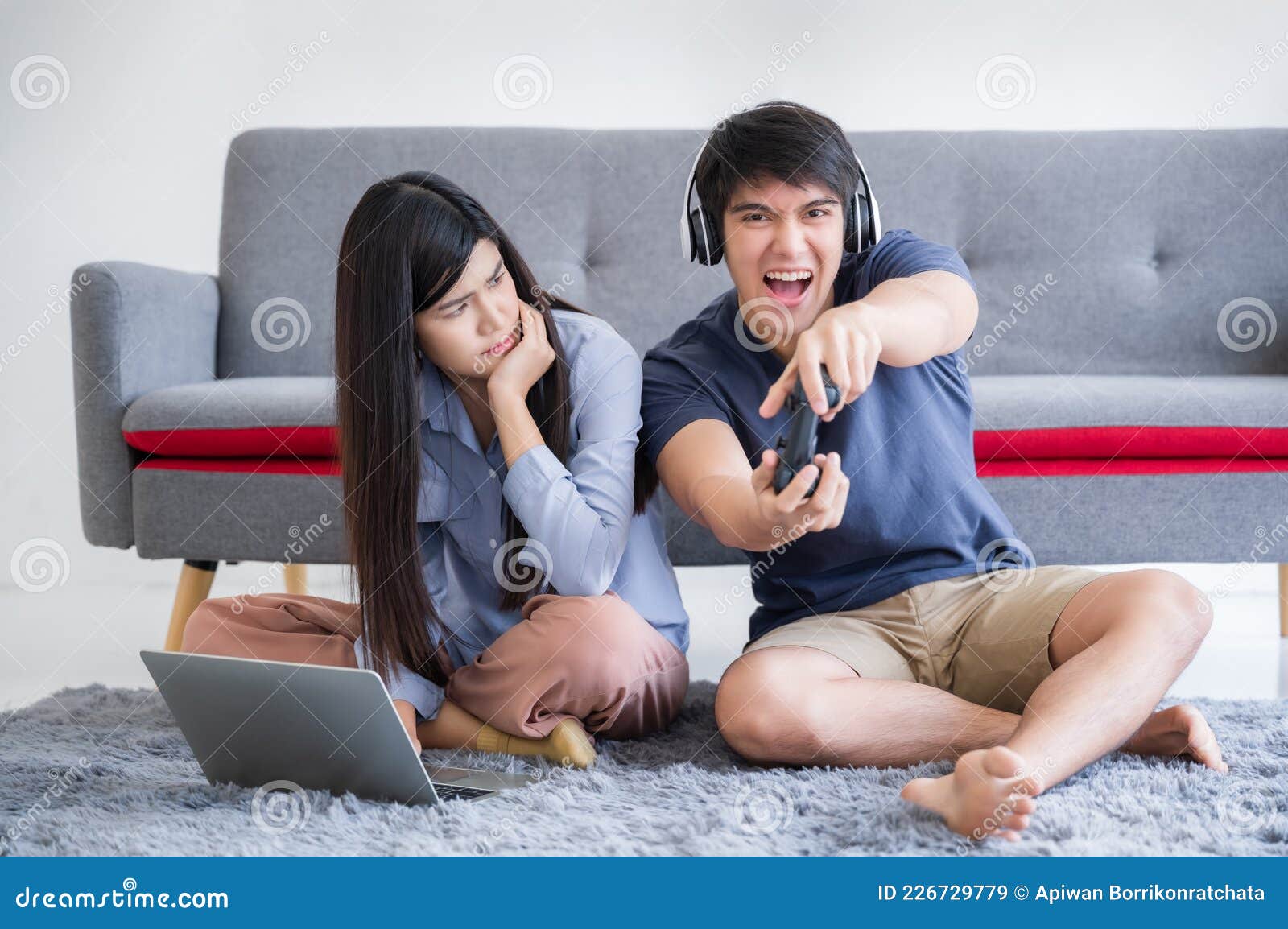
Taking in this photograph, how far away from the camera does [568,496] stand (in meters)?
1.13

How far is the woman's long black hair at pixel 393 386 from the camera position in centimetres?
118

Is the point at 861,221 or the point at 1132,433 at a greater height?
the point at 861,221

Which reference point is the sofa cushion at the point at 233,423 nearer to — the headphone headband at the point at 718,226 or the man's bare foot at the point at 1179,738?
the headphone headband at the point at 718,226

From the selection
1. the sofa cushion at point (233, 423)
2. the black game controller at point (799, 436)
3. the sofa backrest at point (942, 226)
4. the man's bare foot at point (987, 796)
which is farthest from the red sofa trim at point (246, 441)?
the man's bare foot at point (987, 796)

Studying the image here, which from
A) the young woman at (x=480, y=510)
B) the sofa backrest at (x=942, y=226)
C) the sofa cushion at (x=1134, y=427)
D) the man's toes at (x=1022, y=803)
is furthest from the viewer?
the sofa backrest at (x=942, y=226)

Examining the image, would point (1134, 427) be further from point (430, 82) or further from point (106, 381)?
point (430, 82)

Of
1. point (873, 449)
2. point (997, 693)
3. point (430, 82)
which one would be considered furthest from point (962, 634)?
point (430, 82)

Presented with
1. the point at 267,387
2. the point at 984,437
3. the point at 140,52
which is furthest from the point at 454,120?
the point at 984,437

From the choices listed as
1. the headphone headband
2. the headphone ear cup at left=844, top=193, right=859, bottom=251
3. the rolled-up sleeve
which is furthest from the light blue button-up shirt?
the headphone ear cup at left=844, top=193, right=859, bottom=251

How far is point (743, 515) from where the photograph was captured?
3.45 feet

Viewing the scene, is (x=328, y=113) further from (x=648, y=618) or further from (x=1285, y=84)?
(x=1285, y=84)

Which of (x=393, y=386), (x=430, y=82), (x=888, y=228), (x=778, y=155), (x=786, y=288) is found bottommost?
(x=393, y=386)

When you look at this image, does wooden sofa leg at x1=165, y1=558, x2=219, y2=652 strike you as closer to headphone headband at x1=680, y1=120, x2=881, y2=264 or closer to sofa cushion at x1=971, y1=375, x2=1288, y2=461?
headphone headband at x1=680, y1=120, x2=881, y2=264

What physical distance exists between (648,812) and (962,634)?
40cm
